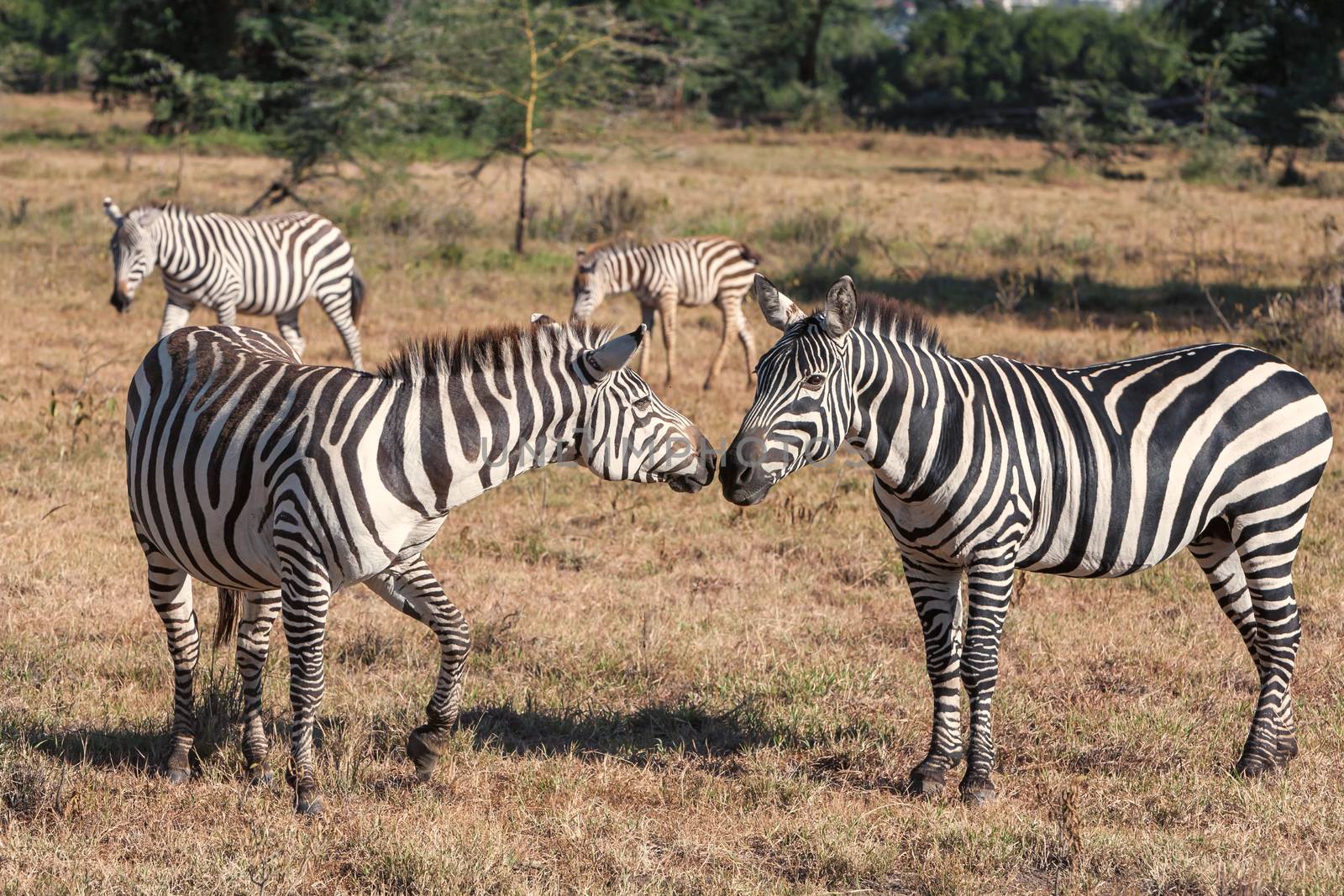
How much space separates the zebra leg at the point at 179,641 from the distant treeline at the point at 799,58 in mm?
14162

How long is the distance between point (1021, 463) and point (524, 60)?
50.2ft

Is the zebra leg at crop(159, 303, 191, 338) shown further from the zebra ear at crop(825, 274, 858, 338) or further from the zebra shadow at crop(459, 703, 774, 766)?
the zebra ear at crop(825, 274, 858, 338)

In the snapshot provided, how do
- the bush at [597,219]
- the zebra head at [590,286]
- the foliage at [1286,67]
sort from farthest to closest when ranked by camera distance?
the foliage at [1286,67] → the bush at [597,219] → the zebra head at [590,286]

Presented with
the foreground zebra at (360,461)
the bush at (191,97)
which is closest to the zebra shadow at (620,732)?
the foreground zebra at (360,461)

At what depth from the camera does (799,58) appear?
51562 mm

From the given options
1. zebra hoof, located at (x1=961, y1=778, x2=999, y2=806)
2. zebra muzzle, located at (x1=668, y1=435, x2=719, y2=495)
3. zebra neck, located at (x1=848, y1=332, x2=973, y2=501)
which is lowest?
zebra hoof, located at (x1=961, y1=778, x2=999, y2=806)

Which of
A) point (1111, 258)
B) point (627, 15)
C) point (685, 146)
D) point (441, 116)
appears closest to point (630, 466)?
point (1111, 258)

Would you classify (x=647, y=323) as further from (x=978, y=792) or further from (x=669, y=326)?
(x=978, y=792)

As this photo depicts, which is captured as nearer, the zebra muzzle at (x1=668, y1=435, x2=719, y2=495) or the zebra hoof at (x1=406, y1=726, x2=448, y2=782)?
the zebra muzzle at (x1=668, y1=435, x2=719, y2=495)

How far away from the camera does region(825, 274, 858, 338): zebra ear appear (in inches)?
175

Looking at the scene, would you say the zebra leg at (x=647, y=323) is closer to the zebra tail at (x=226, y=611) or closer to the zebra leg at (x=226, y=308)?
the zebra leg at (x=226, y=308)

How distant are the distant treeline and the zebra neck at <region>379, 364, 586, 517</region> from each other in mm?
14148

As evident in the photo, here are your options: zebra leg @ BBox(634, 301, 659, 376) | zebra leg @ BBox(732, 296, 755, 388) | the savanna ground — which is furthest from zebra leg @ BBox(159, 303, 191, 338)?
zebra leg @ BBox(732, 296, 755, 388)

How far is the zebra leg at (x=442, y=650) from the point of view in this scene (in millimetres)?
4914
